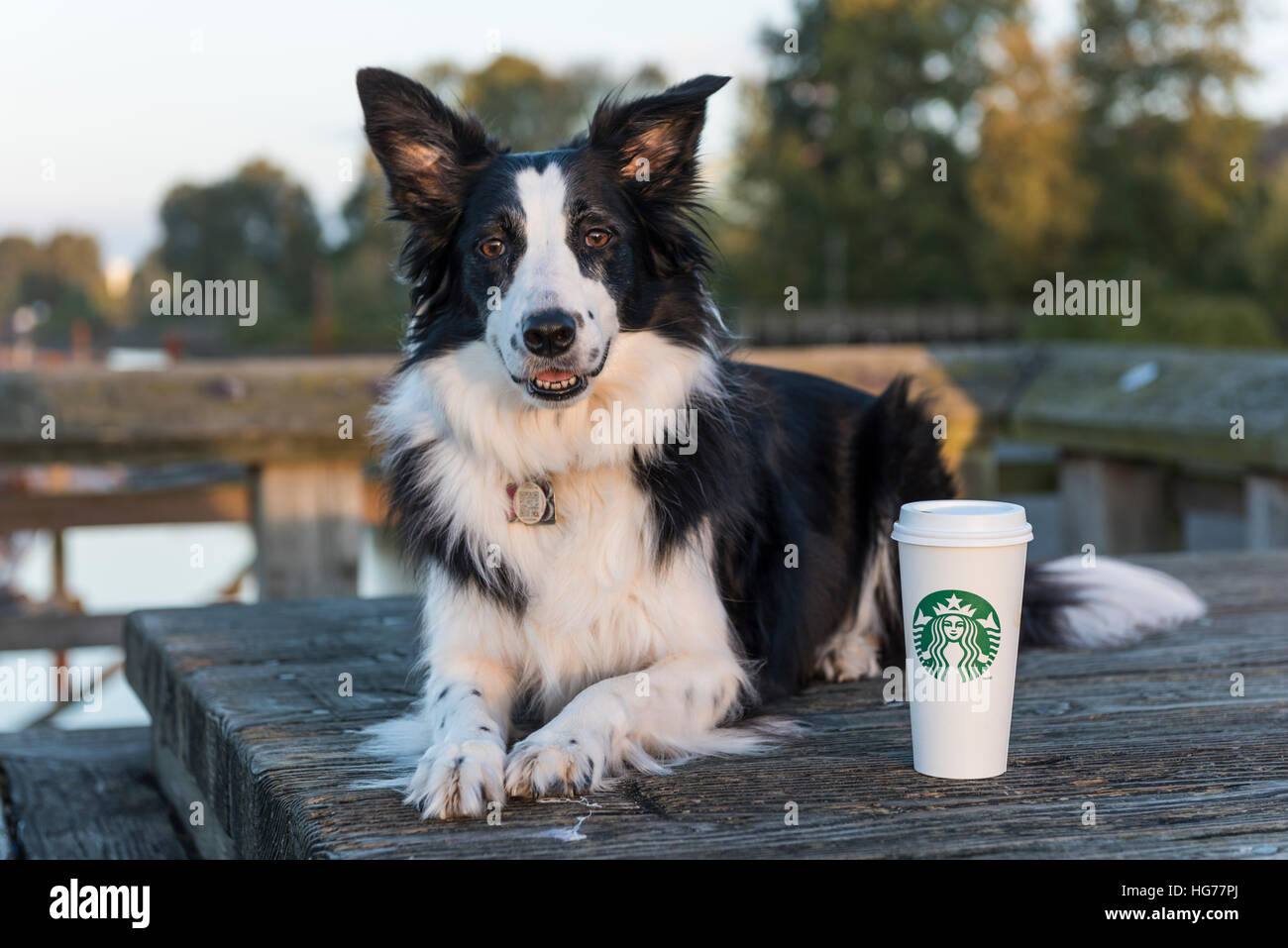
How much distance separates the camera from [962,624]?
Result: 7.16 ft

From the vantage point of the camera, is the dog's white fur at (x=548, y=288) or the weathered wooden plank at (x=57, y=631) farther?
the weathered wooden plank at (x=57, y=631)

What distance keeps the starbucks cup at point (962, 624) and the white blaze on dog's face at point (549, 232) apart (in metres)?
0.88

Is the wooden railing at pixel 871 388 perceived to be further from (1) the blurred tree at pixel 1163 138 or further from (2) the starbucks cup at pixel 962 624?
(1) the blurred tree at pixel 1163 138

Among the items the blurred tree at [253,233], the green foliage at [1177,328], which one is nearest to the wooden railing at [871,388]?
the green foliage at [1177,328]

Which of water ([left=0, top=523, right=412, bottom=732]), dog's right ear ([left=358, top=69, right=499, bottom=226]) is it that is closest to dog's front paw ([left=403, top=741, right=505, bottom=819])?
dog's right ear ([left=358, top=69, right=499, bottom=226])

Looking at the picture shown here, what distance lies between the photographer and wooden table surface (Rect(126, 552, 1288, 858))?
201 centimetres

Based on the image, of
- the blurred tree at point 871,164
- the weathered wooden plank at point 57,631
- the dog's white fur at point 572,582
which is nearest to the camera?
the dog's white fur at point 572,582

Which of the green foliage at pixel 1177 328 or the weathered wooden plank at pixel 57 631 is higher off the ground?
the green foliage at pixel 1177 328

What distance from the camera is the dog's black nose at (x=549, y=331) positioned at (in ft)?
8.73

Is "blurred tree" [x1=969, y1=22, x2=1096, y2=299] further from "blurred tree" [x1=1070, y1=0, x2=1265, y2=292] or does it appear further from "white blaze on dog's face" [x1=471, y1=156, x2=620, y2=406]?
"white blaze on dog's face" [x1=471, y1=156, x2=620, y2=406]

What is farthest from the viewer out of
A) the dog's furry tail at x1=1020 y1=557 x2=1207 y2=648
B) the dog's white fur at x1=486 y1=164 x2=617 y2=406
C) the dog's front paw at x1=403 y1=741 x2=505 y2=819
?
the dog's furry tail at x1=1020 y1=557 x2=1207 y2=648

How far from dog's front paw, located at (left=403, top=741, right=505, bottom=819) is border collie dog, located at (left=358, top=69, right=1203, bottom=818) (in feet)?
0.52

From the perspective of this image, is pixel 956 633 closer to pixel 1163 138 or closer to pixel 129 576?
pixel 129 576
